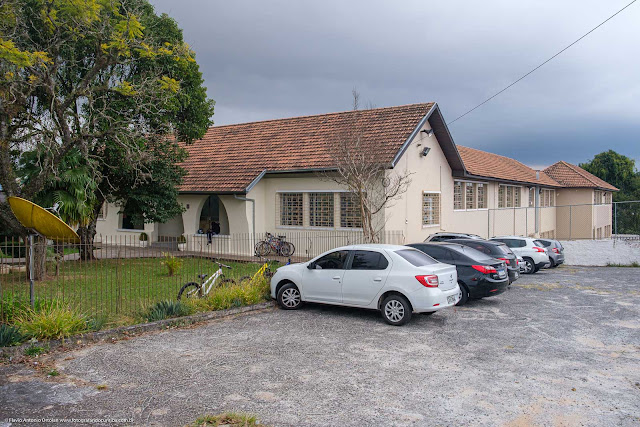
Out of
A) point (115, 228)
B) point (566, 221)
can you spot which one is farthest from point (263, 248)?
point (566, 221)

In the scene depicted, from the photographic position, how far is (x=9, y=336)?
7.76 m

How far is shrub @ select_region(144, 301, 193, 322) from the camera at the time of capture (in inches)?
383

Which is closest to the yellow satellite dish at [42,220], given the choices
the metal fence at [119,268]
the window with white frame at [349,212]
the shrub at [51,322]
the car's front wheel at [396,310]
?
the metal fence at [119,268]

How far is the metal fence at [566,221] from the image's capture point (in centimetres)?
2542

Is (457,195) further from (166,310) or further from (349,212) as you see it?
(166,310)

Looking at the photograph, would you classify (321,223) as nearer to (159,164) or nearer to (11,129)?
(159,164)

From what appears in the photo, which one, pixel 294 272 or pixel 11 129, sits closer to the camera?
pixel 294 272

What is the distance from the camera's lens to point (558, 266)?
23.2 m

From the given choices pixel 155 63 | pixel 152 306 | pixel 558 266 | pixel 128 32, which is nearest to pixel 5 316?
pixel 152 306

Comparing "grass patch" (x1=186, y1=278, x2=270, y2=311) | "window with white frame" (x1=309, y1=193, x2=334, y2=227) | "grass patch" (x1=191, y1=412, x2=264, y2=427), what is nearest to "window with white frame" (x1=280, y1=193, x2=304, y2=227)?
"window with white frame" (x1=309, y1=193, x2=334, y2=227)

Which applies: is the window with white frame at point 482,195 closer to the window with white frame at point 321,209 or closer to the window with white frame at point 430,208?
the window with white frame at point 430,208

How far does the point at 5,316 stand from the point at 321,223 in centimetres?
1323

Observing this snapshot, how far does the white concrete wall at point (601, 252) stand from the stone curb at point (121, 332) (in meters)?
18.6

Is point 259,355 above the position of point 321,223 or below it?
below
